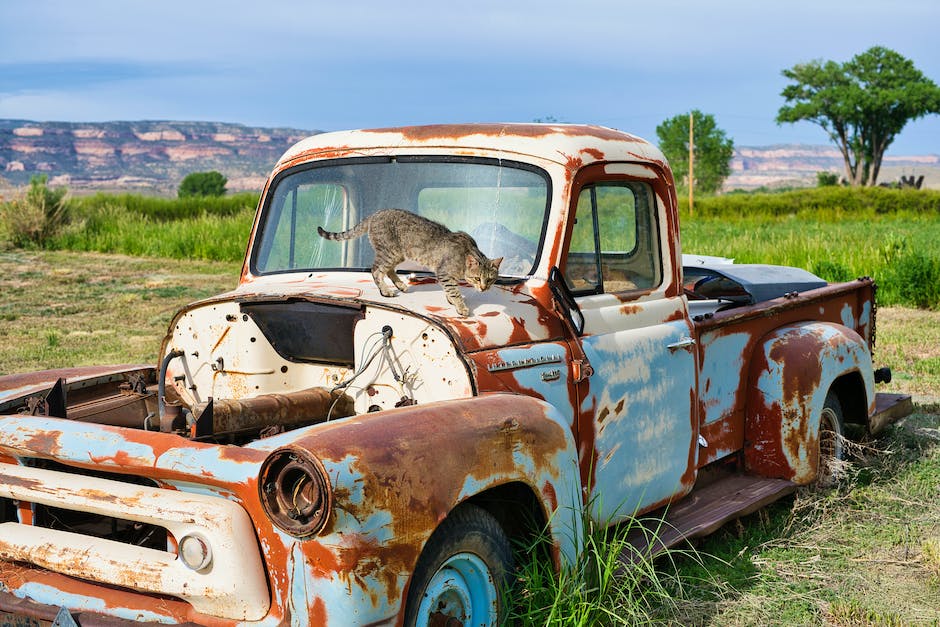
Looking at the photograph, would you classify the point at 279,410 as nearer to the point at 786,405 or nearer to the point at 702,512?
A: the point at 702,512

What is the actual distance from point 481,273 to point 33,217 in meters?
24.7

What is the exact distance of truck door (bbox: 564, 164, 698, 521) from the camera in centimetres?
373

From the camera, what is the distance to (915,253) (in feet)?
44.3

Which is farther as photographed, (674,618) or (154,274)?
(154,274)

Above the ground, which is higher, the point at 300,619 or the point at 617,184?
the point at 617,184

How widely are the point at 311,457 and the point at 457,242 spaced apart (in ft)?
4.31

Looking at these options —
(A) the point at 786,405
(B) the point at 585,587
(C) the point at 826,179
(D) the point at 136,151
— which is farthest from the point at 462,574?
(D) the point at 136,151

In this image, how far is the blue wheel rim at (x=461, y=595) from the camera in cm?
285

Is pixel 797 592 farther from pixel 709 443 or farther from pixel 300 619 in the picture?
pixel 300 619

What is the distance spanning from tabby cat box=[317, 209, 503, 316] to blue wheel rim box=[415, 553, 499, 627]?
2.93ft

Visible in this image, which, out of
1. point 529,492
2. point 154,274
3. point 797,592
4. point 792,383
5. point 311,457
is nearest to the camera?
point 311,457

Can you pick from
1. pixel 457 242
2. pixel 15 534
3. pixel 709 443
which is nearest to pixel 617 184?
pixel 457 242

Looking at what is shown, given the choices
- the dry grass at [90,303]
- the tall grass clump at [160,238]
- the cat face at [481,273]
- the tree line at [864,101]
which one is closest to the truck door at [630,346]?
the cat face at [481,273]

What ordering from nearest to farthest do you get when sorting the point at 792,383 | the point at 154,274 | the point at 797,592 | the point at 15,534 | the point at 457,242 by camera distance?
the point at 15,534, the point at 457,242, the point at 797,592, the point at 792,383, the point at 154,274
